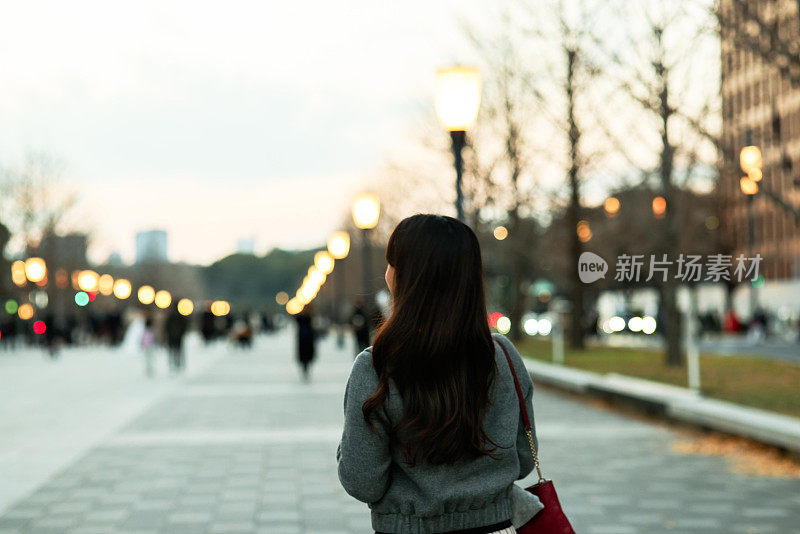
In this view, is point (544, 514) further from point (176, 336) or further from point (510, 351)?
point (176, 336)

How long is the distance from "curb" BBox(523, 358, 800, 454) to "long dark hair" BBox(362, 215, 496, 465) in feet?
23.2

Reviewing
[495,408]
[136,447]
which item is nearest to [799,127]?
[136,447]

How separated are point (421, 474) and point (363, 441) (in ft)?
0.56

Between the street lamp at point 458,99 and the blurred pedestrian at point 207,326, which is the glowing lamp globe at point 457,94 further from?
the blurred pedestrian at point 207,326

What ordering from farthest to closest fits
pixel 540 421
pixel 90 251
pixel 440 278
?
1. pixel 90 251
2. pixel 540 421
3. pixel 440 278

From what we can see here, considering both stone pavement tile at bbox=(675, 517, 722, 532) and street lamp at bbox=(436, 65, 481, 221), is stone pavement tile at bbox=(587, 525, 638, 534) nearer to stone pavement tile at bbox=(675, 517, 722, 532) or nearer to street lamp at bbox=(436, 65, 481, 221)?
stone pavement tile at bbox=(675, 517, 722, 532)

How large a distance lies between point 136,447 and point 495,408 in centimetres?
883

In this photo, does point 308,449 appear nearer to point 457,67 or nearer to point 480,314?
point 457,67

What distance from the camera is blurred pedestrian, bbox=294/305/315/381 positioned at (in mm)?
21719

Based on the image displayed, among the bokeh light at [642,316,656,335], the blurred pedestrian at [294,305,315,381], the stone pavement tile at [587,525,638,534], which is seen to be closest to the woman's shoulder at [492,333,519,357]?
the stone pavement tile at [587,525,638,534]

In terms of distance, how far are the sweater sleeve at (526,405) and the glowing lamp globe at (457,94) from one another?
7.59m

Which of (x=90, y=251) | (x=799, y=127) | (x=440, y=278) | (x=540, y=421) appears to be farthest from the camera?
(x=90, y=251)

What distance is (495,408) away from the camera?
109 inches

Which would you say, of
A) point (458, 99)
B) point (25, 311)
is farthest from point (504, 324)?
point (25, 311)
